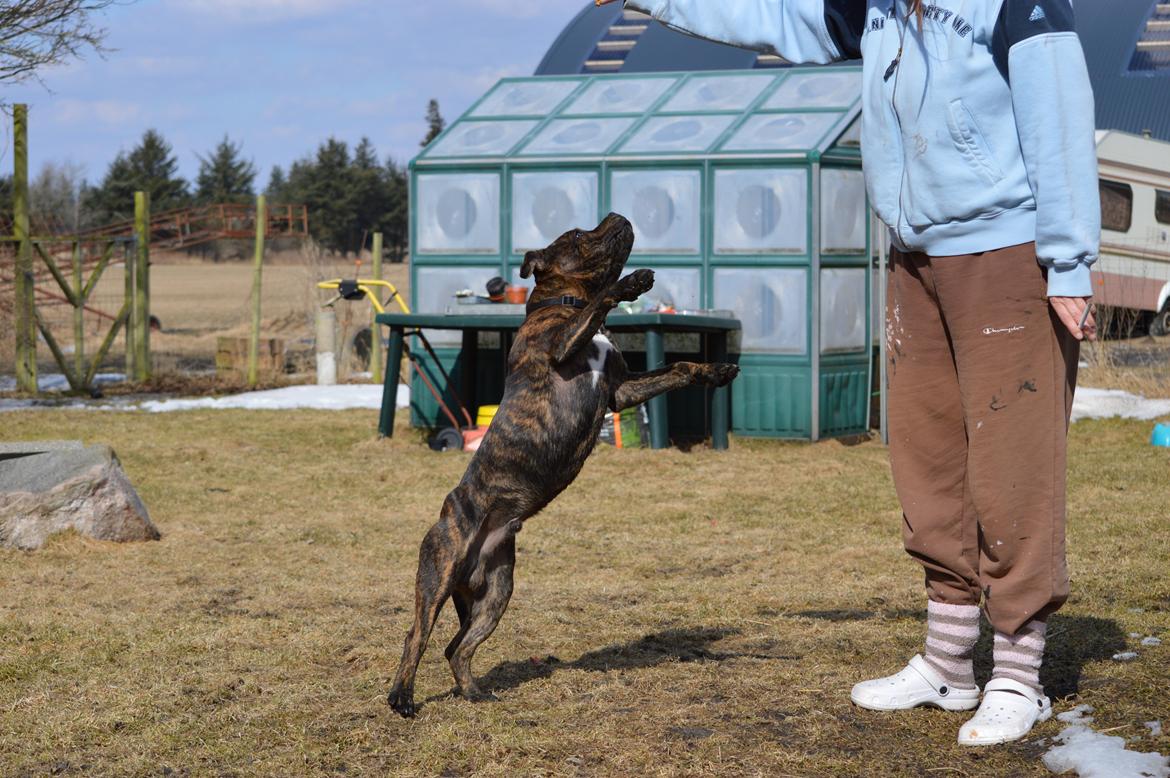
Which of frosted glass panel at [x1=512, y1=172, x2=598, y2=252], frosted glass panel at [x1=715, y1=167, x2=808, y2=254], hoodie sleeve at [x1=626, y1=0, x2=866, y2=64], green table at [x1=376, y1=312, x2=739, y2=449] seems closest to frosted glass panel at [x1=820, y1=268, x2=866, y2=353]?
frosted glass panel at [x1=715, y1=167, x2=808, y2=254]

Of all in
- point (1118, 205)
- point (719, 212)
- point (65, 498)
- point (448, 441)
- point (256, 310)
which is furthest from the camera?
point (1118, 205)

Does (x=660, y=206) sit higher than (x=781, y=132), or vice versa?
(x=781, y=132)

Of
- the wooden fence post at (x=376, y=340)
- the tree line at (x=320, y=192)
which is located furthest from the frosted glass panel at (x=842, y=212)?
the tree line at (x=320, y=192)

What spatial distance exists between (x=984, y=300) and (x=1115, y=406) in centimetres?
1055

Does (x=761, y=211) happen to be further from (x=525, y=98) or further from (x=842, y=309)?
(x=525, y=98)

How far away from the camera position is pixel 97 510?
24.9ft

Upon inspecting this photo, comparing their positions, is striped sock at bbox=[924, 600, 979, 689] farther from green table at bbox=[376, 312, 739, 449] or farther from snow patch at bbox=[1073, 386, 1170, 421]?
snow patch at bbox=[1073, 386, 1170, 421]

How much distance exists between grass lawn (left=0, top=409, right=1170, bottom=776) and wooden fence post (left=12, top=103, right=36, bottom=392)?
21.8ft

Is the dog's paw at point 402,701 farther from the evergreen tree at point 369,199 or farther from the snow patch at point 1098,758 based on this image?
the evergreen tree at point 369,199

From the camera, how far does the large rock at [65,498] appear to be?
24.4 feet

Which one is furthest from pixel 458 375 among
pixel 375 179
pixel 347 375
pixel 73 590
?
pixel 375 179

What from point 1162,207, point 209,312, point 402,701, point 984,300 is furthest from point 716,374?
point 209,312

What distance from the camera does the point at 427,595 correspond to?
165 inches

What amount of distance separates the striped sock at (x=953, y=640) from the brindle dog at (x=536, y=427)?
0.99 metres
